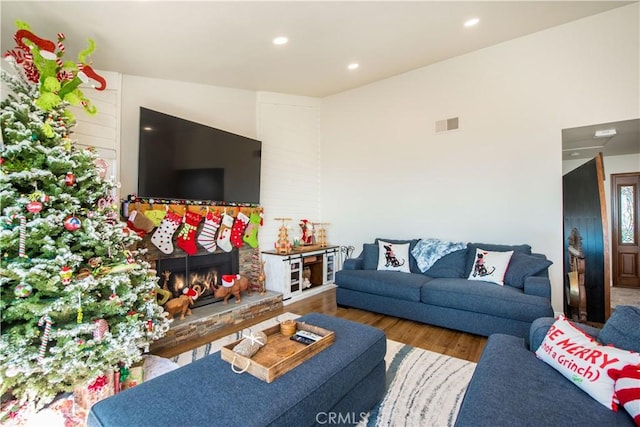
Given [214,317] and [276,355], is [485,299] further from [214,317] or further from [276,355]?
[214,317]

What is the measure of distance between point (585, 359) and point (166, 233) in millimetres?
3210

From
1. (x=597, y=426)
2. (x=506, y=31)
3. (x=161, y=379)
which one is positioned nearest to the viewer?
(x=597, y=426)

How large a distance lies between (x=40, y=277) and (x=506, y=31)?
454cm

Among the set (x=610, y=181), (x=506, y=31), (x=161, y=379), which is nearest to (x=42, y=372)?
(x=161, y=379)

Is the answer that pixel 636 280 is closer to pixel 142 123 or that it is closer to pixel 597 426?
pixel 597 426

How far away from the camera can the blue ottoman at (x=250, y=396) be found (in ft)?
3.37

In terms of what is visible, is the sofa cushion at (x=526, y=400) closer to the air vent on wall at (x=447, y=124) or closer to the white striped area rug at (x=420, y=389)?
the white striped area rug at (x=420, y=389)

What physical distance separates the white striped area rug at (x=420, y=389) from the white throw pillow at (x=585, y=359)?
636 millimetres

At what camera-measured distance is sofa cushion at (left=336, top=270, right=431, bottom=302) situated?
3.00 meters

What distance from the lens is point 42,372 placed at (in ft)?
5.16

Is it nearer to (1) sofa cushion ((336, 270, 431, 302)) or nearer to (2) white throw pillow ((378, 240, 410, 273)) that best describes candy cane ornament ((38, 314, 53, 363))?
(1) sofa cushion ((336, 270, 431, 302))

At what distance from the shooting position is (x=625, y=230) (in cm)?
462

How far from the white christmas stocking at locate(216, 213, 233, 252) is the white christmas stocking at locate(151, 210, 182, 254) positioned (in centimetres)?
53

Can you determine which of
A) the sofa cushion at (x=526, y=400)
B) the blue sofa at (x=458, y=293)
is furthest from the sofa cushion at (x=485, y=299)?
the sofa cushion at (x=526, y=400)
